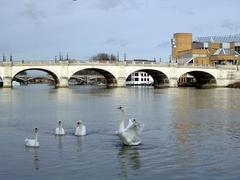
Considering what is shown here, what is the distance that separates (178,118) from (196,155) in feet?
45.4

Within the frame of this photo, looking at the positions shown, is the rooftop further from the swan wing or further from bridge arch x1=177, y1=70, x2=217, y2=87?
the swan wing

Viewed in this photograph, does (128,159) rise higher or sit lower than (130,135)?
lower

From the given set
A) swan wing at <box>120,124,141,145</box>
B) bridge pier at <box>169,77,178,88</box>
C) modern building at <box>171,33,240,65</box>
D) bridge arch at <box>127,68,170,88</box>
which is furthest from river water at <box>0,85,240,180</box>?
modern building at <box>171,33,240,65</box>

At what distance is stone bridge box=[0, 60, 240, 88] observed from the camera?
90.2m

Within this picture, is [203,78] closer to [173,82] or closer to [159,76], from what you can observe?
[159,76]

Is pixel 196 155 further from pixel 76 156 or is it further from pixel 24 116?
pixel 24 116

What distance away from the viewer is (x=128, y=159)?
16734 mm

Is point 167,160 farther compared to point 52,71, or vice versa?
point 52,71

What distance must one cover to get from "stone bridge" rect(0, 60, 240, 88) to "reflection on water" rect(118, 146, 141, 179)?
241 feet

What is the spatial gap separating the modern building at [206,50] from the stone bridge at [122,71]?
12.6 metres

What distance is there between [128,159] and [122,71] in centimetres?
8236

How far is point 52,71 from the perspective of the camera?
92750mm

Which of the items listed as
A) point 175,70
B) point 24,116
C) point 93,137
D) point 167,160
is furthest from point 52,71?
point 167,160

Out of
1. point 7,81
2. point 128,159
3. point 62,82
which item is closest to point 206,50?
point 62,82
